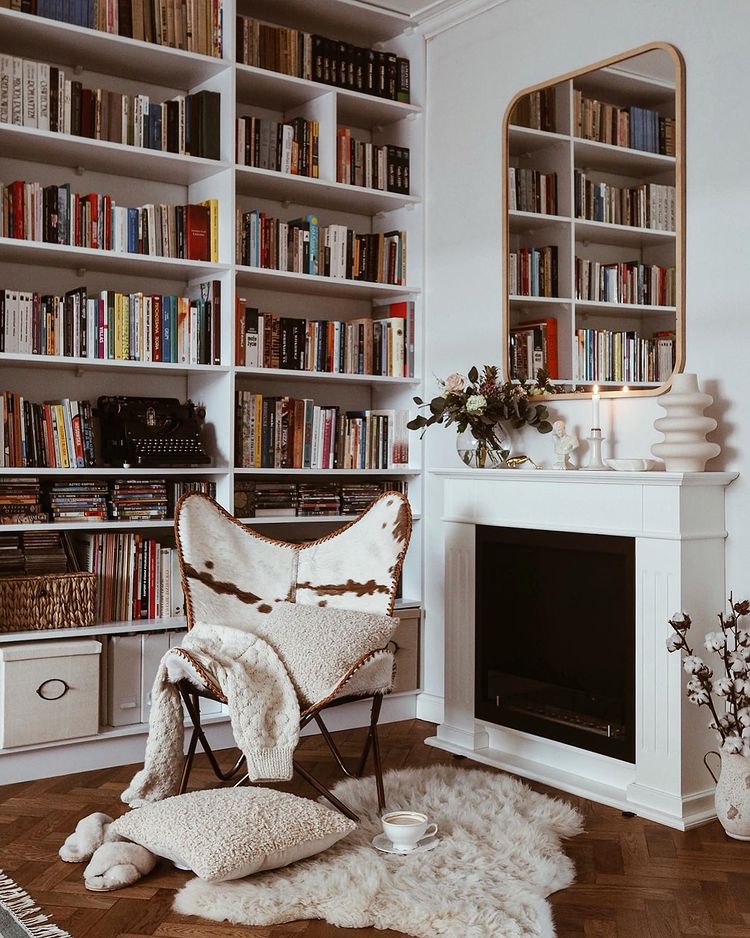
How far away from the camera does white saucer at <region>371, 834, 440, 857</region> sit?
109 inches

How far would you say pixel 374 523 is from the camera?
3447mm

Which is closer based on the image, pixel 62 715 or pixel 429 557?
pixel 62 715

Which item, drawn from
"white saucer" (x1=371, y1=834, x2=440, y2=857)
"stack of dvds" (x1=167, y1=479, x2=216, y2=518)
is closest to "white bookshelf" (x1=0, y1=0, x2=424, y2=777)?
"stack of dvds" (x1=167, y1=479, x2=216, y2=518)

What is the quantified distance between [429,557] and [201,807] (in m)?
1.95

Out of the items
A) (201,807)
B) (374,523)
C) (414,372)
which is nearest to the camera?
(201,807)

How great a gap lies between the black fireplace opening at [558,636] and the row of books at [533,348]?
24.6 inches

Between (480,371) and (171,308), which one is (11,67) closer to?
(171,308)

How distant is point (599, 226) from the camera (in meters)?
3.65

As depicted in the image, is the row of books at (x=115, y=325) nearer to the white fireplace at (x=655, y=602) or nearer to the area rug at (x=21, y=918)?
the white fireplace at (x=655, y=602)

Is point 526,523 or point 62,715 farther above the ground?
point 526,523

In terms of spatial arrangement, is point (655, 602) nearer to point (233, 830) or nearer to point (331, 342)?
point (233, 830)

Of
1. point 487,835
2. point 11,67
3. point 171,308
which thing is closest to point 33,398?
point 171,308

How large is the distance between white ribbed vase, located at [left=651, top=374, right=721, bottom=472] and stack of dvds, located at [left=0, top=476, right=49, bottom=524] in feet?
7.02

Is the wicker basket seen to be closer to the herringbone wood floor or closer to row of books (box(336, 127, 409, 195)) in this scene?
the herringbone wood floor
